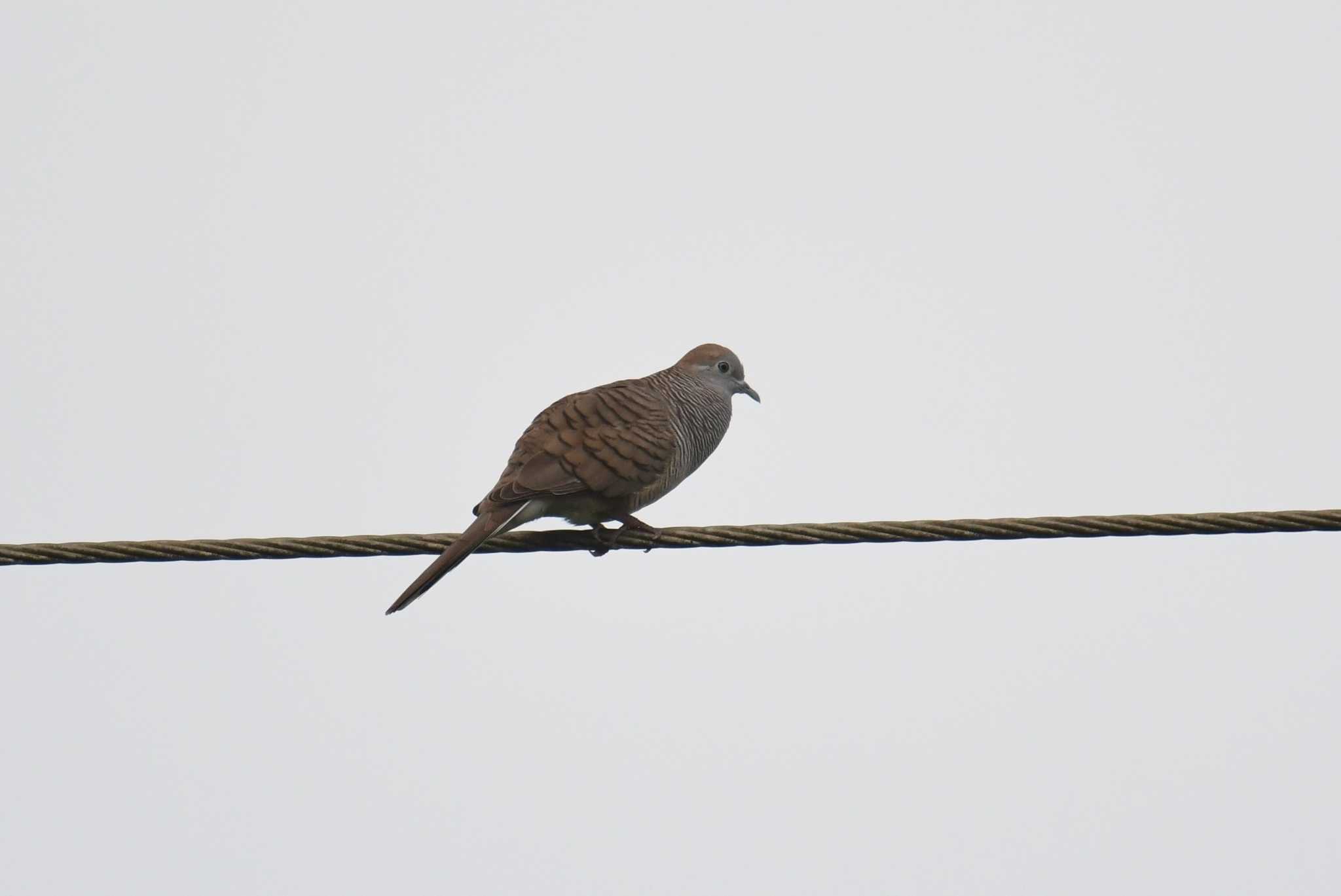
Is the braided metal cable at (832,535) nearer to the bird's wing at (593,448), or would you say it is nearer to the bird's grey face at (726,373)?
the bird's wing at (593,448)

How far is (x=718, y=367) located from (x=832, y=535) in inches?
117

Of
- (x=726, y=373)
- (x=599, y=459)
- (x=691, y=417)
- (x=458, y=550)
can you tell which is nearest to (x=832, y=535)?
(x=458, y=550)

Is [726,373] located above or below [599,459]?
above

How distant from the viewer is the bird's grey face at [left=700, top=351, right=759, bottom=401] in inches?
286

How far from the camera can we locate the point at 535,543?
5.34m

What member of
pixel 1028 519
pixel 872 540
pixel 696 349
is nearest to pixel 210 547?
pixel 872 540

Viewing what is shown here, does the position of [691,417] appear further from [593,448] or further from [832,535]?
[832,535]

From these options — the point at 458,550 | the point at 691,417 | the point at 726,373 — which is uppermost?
the point at 726,373

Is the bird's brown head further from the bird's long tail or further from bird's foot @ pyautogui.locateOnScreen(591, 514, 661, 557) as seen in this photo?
the bird's long tail

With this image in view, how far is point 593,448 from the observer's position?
579 centimetres

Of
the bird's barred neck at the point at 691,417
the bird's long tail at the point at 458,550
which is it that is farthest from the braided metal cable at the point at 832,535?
the bird's barred neck at the point at 691,417

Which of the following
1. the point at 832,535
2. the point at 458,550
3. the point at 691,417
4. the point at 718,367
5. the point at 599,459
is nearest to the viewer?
the point at 832,535

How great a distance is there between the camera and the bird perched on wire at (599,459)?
5.31 meters

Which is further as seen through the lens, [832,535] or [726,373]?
[726,373]
